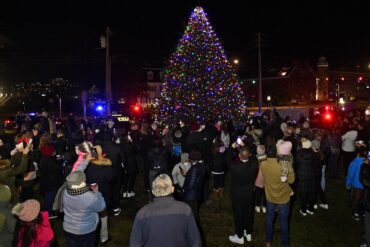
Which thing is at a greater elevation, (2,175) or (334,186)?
(2,175)

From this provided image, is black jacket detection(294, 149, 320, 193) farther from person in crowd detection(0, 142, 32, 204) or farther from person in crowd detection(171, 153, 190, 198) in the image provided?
person in crowd detection(0, 142, 32, 204)

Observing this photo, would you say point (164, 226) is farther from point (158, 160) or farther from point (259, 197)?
point (259, 197)

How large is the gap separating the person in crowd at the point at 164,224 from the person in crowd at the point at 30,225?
1.35 metres

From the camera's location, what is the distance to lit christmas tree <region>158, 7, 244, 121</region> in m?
20.4

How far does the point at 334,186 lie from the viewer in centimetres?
1173

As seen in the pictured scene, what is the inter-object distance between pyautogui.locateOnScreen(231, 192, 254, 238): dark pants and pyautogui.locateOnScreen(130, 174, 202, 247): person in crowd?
309cm

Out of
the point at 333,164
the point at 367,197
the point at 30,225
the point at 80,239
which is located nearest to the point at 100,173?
the point at 80,239

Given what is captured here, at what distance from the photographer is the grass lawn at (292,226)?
742 centimetres

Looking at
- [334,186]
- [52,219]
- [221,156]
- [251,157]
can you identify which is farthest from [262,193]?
[52,219]

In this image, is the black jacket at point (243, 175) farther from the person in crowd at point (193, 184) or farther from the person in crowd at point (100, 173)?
the person in crowd at point (100, 173)

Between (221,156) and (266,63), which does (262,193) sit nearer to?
(221,156)

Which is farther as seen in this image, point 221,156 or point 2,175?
point 221,156

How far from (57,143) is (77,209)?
5.78 metres

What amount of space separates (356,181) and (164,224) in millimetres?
6139
